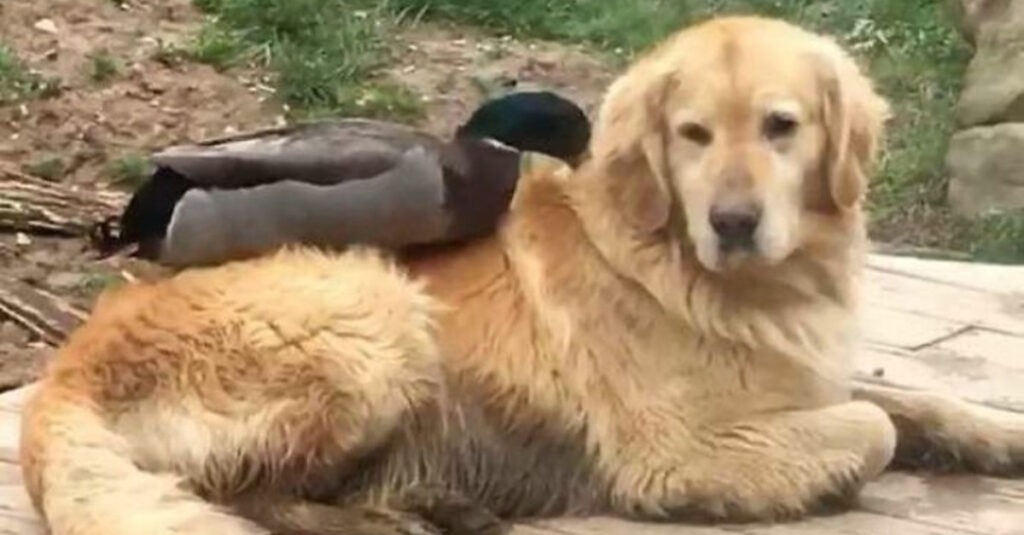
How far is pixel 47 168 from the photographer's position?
6.91m

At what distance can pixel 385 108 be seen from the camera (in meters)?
7.27

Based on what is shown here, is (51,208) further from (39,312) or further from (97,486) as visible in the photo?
(97,486)

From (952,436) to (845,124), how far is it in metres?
0.61

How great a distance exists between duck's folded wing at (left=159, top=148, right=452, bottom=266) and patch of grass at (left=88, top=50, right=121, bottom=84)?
13.1 feet

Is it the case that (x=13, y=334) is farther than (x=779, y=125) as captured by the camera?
Yes

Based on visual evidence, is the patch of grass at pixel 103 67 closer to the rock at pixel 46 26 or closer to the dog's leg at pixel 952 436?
the rock at pixel 46 26

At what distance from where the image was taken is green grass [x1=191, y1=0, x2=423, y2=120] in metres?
7.34

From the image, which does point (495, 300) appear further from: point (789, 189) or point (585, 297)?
point (789, 189)

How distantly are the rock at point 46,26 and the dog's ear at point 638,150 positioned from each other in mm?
4543

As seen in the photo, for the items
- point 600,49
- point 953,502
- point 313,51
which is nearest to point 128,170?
point 313,51

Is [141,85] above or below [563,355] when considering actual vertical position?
below

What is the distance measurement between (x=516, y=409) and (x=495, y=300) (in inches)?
6.8

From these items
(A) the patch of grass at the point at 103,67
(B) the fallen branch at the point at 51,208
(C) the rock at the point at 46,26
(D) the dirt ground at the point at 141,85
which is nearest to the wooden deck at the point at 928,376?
(B) the fallen branch at the point at 51,208

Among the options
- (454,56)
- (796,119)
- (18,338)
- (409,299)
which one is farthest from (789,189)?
(454,56)
